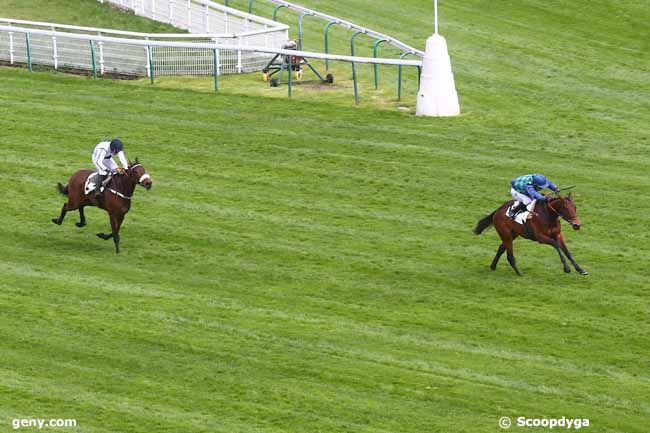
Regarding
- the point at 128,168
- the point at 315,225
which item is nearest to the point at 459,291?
the point at 315,225

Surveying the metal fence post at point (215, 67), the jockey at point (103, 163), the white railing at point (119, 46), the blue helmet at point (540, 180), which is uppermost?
the white railing at point (119, 46)

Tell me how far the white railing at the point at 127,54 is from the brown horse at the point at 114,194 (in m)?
11.0

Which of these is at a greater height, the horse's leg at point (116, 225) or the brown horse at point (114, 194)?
the brown horse at point (114, 194)

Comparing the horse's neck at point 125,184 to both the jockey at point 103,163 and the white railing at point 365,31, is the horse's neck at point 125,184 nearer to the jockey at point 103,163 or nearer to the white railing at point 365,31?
the jockey at point 103,163

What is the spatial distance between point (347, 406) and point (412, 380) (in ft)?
3.52

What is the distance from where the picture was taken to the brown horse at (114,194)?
19.1 meters

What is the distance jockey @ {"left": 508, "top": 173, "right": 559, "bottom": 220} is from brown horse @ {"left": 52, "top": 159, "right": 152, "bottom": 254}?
17.1 ft

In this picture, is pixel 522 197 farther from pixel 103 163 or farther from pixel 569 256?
pixel 103 163

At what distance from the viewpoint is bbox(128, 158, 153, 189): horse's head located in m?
18.7

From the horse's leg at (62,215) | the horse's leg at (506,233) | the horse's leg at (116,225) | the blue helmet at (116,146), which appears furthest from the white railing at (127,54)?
the horse's leg at (506,233)

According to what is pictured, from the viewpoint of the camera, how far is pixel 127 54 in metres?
31.4

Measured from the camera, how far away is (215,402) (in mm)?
14438

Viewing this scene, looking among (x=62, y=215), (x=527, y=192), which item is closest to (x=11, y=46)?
(x=62, y=215)

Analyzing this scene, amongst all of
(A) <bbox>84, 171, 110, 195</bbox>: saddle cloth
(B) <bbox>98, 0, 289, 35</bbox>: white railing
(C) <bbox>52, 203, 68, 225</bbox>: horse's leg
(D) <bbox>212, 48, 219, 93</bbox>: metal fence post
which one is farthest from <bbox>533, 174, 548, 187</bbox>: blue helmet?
(B) <bbox>98, 0, 289, 35</bbox>: white railing
